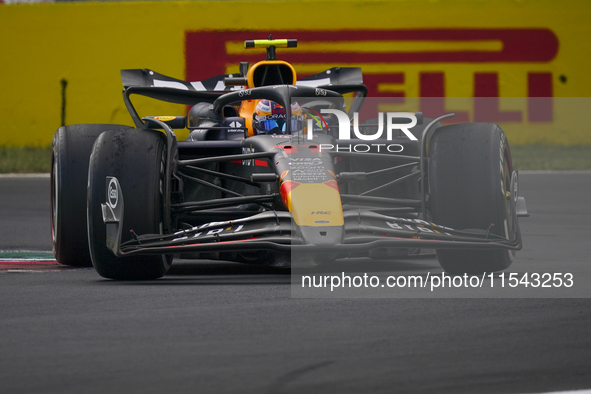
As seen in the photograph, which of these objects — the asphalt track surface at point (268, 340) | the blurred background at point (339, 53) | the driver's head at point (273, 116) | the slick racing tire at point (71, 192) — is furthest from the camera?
the blurred background at point (339, 53)

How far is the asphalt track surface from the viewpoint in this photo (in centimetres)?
341

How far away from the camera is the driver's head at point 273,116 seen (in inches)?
287

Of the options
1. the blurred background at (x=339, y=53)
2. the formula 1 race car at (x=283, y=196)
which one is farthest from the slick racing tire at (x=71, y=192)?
the blurred background at (x=339, y=53)

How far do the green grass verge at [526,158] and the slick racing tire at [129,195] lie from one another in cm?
1112

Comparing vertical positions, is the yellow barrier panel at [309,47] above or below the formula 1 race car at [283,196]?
above

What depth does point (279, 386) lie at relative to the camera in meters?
3.33

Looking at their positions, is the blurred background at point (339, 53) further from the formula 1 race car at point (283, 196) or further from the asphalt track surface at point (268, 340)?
Result: the asphalt track surface at point (268, 340)

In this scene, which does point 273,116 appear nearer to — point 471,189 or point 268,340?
point 471,189

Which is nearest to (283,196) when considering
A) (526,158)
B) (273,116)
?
(273,116)

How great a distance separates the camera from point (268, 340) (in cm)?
407

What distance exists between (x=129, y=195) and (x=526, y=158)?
1336 cm

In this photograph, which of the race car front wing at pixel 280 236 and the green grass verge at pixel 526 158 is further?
the green grass verge at pixel 526 158

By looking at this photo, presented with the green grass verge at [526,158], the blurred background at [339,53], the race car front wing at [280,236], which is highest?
the blurred background at [339,53]

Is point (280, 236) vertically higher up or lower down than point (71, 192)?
lower down
